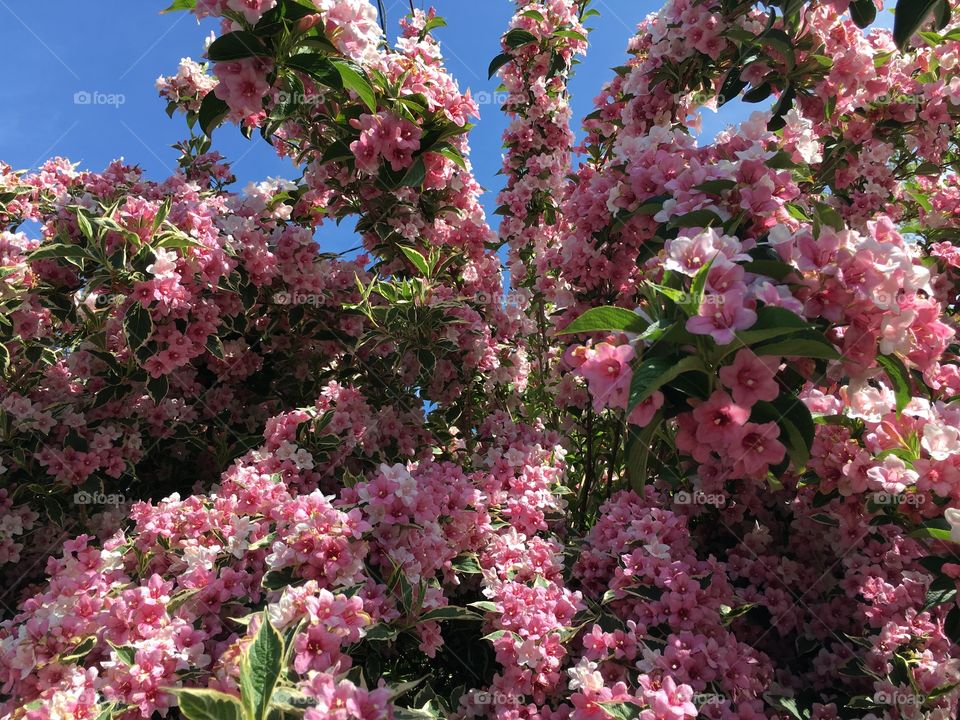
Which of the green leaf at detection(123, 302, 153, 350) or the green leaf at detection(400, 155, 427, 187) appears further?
the green leaf at detection(400, 155, 427, 187)

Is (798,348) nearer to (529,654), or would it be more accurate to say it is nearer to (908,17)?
(908,17)

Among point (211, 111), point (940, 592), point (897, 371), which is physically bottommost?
point (940, 592)

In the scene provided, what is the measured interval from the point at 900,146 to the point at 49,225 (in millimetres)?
3931

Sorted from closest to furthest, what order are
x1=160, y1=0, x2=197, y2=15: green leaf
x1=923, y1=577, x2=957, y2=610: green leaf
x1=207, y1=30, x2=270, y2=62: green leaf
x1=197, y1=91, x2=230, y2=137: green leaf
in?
x1=923, y1=577, x2=957, y2=610: green leaf → x1=207, y1=30, x2=270, y2=62: green leaf → x1=160, y1=0, x2=197, y2=15: green leaf → x1=197, y1=91, x2=230, y2=137: green leaf

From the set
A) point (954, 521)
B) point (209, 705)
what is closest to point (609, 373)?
point (954, 521)

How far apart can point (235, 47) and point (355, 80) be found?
383 mm

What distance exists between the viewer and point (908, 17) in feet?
4.40

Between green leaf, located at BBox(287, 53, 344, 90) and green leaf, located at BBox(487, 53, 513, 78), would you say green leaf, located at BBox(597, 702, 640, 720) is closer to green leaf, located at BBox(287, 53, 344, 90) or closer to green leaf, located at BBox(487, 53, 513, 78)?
green leaf, located at BBox(287, 53, 344, 90)

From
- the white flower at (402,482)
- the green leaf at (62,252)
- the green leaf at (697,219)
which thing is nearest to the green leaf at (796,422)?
the green leaf at (697,219)

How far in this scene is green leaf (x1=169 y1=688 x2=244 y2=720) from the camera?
107 centimetres

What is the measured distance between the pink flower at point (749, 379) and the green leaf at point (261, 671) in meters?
1.02

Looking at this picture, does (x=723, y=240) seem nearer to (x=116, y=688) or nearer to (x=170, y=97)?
(x=116, y=688)

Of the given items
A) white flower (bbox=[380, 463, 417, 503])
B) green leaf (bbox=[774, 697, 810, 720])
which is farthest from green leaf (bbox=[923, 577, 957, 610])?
white flower (bbox=[380, 463, 417, 503])

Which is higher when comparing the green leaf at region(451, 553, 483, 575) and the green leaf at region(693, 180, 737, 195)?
the green leaf at region(693, 180, 737, 195)
